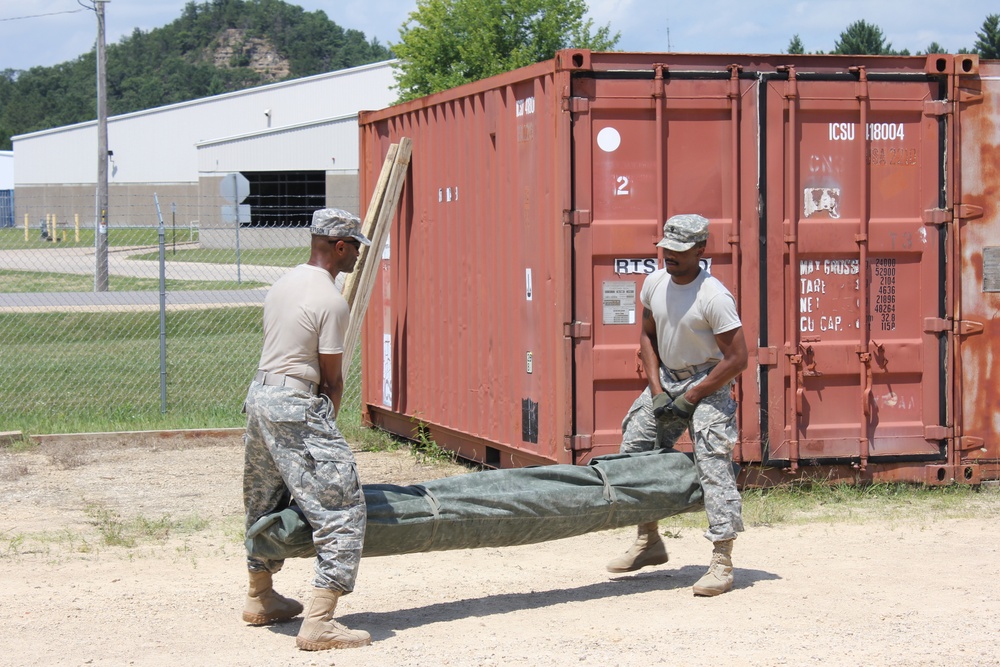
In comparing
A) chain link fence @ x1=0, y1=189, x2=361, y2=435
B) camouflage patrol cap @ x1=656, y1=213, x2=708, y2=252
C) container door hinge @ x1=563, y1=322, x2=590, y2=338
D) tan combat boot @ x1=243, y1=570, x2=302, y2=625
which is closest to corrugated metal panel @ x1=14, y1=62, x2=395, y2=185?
chain link fence @ x1=0, y1=189, x2=361, y2=435

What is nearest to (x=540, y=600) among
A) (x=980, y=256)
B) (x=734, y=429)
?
(x=734, y=429)

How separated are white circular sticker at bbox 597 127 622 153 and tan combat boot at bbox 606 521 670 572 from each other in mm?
2722

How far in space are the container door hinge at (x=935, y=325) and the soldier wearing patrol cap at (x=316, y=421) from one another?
187 inches

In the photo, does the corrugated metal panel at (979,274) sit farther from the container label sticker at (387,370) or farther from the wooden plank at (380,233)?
the container label sticker at (387,370)

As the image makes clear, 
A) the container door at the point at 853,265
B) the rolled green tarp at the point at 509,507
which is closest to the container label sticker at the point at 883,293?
the container door at the point at 853,265

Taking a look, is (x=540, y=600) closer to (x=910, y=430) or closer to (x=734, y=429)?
(x=734, y=429)

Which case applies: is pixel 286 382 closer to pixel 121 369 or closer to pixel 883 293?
pixel 883 293

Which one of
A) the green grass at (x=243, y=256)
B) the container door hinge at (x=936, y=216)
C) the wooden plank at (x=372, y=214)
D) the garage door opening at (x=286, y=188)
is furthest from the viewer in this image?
the garage door opening at (x=286, y=188)

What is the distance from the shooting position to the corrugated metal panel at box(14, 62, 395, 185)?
56.6m

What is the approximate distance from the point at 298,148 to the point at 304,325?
44.4m

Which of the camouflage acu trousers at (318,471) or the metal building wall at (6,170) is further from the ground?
the metal building wall at (6,170)

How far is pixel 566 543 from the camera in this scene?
768cm

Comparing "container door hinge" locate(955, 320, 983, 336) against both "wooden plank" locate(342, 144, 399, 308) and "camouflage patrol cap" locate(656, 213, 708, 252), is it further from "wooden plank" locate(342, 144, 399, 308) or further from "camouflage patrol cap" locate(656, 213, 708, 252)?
"wooden plank" locate(342, 144, 399, 308)

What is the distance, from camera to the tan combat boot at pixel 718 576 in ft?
20.3
